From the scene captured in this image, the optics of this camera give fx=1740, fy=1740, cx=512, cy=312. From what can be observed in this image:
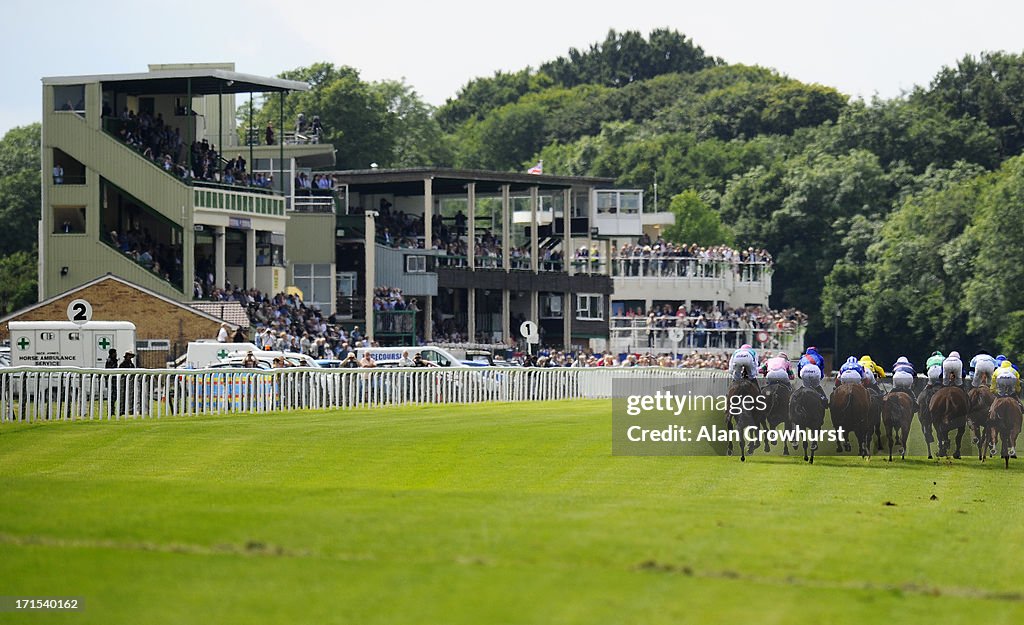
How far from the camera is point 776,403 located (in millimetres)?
29078

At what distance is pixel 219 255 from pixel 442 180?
21420mm

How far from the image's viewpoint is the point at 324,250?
2751 inches

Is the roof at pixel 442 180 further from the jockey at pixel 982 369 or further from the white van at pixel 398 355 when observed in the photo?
the jockey at pixel 982 369

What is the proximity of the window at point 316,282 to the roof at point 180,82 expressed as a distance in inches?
340

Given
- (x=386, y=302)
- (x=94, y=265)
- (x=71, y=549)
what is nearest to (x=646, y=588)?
(x=71, y=549)

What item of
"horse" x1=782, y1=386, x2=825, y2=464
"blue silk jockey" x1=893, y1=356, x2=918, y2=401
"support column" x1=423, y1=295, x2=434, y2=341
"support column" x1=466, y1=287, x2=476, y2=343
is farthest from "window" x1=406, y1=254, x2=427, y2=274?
"horse" x1=782, y1=386, x2=825, y2=464

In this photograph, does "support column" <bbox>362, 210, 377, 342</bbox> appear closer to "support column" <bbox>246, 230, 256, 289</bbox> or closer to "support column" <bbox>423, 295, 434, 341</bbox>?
"support column" <bbox>423, 295, 434, 341</bbox>

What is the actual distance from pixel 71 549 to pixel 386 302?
56388 millimetres

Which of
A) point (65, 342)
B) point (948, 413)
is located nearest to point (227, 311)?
point (65, 342)

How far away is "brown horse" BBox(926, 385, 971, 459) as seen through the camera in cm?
2992

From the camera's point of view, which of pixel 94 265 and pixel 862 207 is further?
pixel 862 207

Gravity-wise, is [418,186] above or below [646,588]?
above

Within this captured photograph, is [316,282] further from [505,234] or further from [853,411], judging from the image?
[853,411]

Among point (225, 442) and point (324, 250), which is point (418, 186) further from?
point (225, 442)
